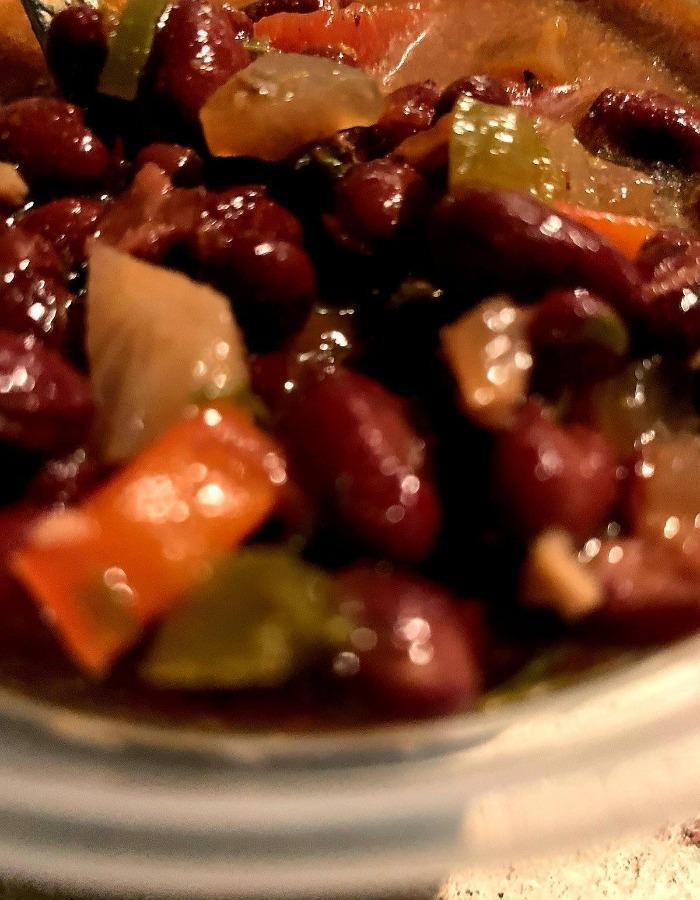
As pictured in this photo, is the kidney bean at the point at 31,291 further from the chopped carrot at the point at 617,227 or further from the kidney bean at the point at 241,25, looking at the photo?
the kidney bean at the point at 241,25

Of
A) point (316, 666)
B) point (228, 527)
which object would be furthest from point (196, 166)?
point (316, 666)

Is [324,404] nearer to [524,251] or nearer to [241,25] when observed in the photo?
[524,251]

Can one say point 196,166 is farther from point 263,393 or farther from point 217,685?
point 217,685

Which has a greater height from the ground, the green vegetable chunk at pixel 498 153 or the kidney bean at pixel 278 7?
the green vegetable chunk at pixel 498 153

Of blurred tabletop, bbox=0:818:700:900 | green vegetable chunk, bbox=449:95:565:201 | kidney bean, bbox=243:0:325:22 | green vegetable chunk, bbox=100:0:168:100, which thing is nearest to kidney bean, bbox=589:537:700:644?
blurred tabletop, bbox=0:818:700:900

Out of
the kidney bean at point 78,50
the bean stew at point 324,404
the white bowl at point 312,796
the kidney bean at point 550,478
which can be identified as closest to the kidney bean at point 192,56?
the bean stew at point 324,404

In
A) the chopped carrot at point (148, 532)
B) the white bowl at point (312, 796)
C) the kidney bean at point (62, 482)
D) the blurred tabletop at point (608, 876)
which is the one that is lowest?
the blurred tabletop at point (608, 876)

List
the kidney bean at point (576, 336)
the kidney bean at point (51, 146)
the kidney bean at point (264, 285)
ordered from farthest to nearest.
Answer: the kidney bean at point (51, 146)
the kidney bean at point (264, 285)
the kidney bean at point (576, 336)
